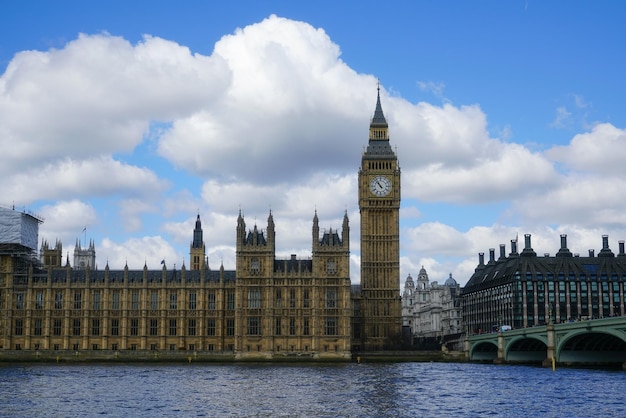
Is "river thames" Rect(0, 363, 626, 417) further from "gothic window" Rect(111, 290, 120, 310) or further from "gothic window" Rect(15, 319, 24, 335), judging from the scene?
"gothic window" Rect(15, 319, 24, 335)

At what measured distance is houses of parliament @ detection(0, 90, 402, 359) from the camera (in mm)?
147875

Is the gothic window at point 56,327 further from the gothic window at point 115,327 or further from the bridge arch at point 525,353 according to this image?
the bridge arch at point 525,353

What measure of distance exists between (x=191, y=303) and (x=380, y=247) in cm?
3600

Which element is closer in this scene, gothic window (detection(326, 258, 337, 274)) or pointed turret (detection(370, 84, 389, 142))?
gothic window (detection(326, 258, 337, 274))

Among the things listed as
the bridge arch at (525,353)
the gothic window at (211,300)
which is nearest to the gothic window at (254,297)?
the gothic window at (211,300)

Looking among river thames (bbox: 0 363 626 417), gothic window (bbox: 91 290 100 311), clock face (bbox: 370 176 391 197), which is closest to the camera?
river thames (bbox: 0 363 626 417)

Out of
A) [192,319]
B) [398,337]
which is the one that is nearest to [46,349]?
[192,319]

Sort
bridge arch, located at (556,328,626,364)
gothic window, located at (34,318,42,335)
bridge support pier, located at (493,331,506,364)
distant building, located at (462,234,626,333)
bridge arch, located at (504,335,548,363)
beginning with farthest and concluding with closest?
distant building, located at (462,234,626,333)
gothic window, located at (34,318,42,335)
bridge support pier, located at (493,331,506,364)
bridge arch, located at (504,335,548,363)
bridge arch, located at (556,328,626,364)

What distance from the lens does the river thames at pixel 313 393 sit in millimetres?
65188

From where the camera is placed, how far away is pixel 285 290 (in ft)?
488

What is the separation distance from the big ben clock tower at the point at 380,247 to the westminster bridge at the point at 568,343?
21296mm

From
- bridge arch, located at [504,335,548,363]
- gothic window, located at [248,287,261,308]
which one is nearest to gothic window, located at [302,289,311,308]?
gothic window, located at [248,287,261,308]

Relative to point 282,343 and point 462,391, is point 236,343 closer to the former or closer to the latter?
point 282,343

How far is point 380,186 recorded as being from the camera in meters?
171
